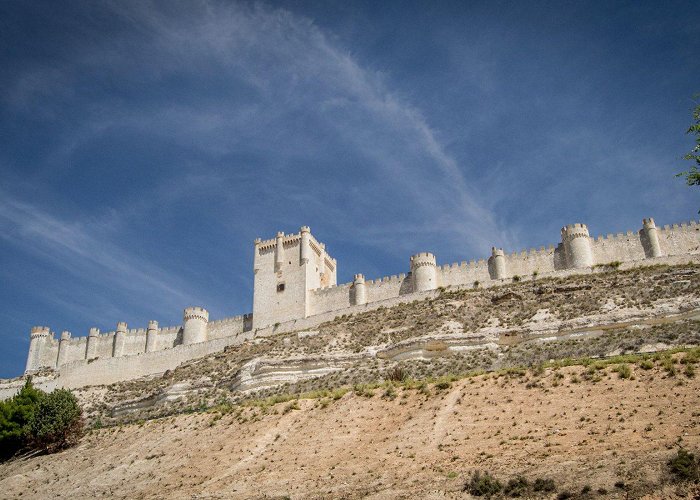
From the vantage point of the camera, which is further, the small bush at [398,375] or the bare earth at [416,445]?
the small bush at [398,375]

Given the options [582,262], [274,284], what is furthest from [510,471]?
[274,284]

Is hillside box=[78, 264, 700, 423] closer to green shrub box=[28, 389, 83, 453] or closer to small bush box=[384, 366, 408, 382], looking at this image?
small bush box=[384, 366, 408, 382]

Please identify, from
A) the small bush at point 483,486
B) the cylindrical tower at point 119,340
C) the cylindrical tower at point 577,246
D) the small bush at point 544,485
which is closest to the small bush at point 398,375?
the small bush at point 483,486

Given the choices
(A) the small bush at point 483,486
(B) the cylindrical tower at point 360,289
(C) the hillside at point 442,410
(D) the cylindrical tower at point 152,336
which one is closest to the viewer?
(A) the small bush at point 483,486

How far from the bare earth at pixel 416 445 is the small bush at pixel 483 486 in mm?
280

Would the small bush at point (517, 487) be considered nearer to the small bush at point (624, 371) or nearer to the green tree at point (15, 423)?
the small bush at point (624, 371)

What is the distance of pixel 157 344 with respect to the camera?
63.2 meters

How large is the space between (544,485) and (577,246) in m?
35.5

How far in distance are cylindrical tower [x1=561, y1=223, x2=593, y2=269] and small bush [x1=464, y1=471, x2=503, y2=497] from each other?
3344 centimetres

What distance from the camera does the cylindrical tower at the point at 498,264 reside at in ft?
161

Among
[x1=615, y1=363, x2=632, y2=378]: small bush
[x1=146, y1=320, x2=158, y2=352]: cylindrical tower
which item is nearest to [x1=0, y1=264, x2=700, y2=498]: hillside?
[x1=615, y1=363, x2=632, y2=378]: small bush

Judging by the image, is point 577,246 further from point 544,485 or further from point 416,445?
point 544,485

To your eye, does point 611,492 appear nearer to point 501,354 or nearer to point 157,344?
→ point 501,354

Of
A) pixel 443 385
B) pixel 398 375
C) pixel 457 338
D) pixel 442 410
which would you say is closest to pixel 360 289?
pixel 457 338
